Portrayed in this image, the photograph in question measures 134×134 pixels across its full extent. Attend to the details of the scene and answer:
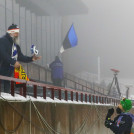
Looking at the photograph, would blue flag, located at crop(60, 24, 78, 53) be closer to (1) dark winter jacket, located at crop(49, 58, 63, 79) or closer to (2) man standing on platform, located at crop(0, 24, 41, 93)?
(1) dark winter jacket, located at crop(49, 58, 63, 79)

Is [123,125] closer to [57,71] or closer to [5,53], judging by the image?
[5,53]

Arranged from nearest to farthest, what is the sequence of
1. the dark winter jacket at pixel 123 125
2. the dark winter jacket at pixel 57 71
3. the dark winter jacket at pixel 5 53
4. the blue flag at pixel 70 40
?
Answer: the dark winter jacket at pixel 123 125 → the dark winter jacket at pixel 5 53 → the dark winter jacket at pixel 57 71 → the blue flag at pixel 70 40

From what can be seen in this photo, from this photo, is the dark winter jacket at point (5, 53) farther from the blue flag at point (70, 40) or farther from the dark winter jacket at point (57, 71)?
the blue flag at point (70, 40)

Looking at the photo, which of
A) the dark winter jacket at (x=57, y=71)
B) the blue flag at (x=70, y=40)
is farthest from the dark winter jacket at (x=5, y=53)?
the blue flag at (x=70, y=40)

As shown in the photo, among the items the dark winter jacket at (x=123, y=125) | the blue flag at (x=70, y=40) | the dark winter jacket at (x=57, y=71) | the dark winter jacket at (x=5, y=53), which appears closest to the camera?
the dark winter jacket at (x=123, y=125)

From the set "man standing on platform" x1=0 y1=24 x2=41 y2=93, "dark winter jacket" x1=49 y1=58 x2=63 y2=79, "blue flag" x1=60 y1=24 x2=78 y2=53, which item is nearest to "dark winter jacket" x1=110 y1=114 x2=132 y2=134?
"man standing on platform" x1=0 y1=24 x2=41 y2=93

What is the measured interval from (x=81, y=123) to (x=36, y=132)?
7304mm

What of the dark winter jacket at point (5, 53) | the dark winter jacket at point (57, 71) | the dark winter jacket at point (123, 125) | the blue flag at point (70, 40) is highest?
the blue flag at point (70, 40)

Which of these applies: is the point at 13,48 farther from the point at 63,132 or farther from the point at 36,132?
the point at 63,132

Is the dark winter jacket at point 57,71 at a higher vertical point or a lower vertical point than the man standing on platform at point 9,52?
higher

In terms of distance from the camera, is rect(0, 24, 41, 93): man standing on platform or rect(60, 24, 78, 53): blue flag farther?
rect(60, 24, 78, 53): blue flag

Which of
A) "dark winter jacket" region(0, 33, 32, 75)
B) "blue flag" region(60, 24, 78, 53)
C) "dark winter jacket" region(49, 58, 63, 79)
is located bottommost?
"dark winter jacket" region(0, 33, 32, 75)

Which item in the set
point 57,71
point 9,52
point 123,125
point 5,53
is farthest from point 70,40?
point 123,125

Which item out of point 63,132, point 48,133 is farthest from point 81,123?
point 48,133
